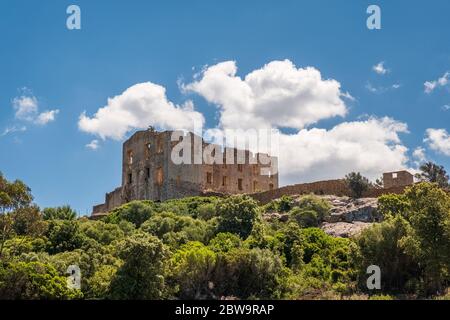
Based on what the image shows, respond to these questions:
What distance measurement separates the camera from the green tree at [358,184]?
49.8 meters

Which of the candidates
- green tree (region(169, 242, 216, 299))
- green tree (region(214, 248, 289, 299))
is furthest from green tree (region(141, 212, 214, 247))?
green tree (region(214, 248, 289, 299))

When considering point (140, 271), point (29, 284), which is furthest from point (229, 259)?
point (29, 284)

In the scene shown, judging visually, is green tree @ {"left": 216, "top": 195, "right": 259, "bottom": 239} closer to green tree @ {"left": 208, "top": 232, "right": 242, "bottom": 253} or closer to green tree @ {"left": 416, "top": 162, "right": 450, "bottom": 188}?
green tree @ {"left": 208, "top": 232, "right": 242, "bottom": 253}

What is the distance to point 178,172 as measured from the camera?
63.6 metres

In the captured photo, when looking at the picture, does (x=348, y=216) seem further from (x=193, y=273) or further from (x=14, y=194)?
(x=14, y=194)

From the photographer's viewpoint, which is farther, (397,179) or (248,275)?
(397,179)

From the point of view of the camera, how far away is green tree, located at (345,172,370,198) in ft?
163

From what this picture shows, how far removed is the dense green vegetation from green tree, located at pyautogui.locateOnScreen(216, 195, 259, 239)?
1.20 meters

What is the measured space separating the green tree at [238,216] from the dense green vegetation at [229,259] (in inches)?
47.1

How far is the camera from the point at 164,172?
62.9 m

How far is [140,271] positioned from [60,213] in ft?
77.4

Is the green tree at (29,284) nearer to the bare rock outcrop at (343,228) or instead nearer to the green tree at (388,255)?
the green tree at (388,255)
